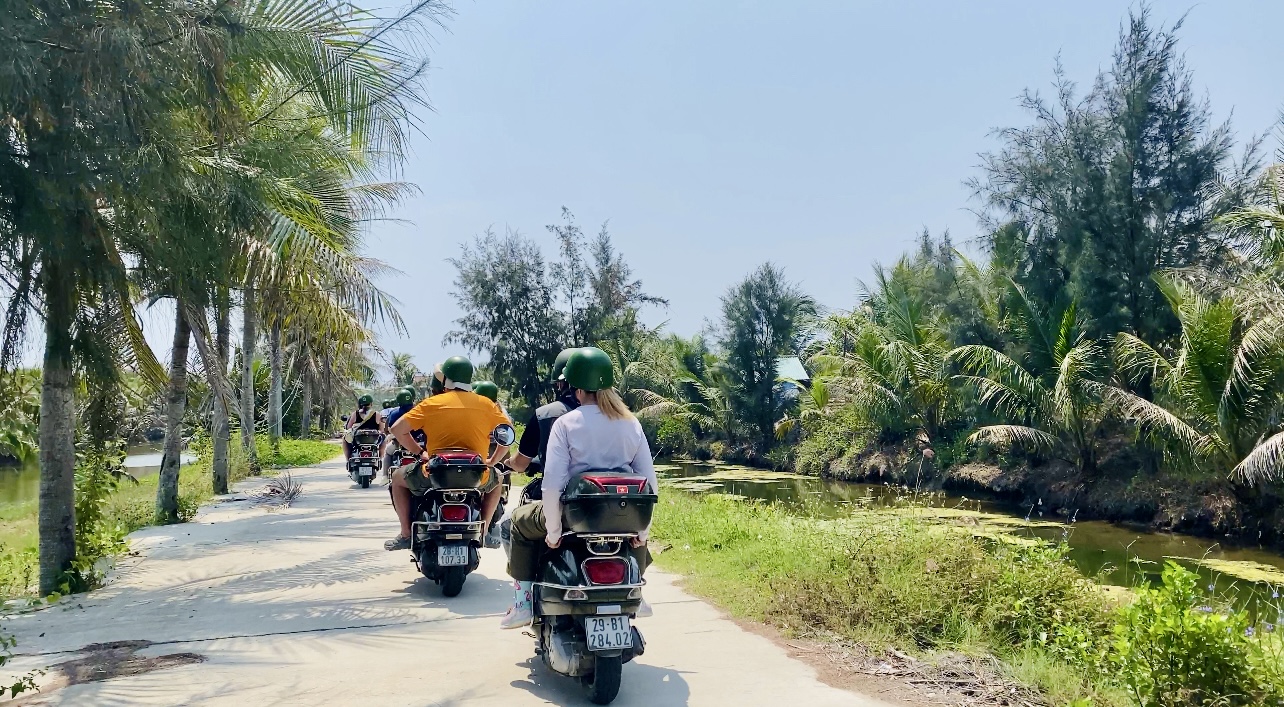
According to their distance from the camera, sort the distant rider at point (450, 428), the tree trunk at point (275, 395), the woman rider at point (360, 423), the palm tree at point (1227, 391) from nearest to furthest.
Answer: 1. the distant rider at point (450, 428)
2. the palm tree at point (1227, 391)
3. the woman rider at point (360, 423)
4. the tree trunk at point (275, 395)

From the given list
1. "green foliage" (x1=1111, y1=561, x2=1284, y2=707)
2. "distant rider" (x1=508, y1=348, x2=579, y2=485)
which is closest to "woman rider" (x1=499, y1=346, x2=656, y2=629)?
"distant rider" (x1=508, y1=348, x2=579, y2=485)

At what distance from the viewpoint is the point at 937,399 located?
86.3ft

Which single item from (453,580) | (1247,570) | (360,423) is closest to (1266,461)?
(1247,570)

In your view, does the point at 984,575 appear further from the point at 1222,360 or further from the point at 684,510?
the point at 1222,360

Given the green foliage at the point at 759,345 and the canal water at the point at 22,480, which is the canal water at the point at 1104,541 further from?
the canal water at the point at 22,480

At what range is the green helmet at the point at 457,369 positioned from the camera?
702 cm

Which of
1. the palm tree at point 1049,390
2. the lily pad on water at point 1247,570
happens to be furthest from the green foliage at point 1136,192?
the lily pad on water at point 1247,570

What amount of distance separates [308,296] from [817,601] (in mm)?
7559

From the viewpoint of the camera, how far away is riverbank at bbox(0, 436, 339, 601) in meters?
8.00

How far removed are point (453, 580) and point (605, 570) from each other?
2879mm

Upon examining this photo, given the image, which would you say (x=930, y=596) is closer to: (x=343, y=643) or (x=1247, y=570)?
(x=343, y=643)

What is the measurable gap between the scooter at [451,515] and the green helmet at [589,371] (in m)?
2.08

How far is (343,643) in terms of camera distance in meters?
5.53

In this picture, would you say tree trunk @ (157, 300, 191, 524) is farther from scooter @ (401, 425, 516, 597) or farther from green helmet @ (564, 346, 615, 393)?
green helmet @ (564, 346, 615, 393)
